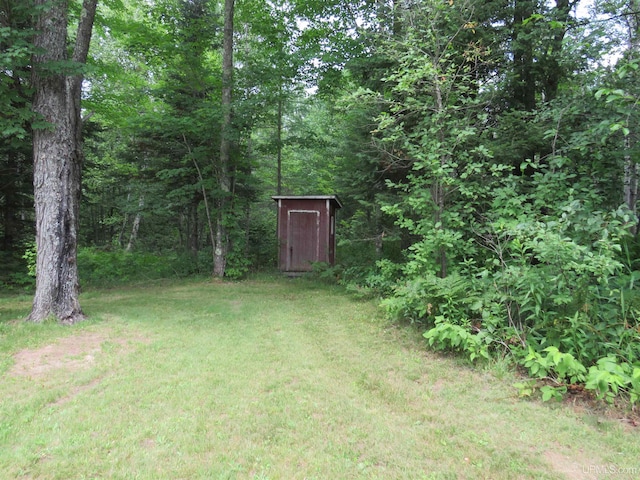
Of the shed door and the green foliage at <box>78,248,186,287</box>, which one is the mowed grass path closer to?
the green foliage at <box>78,248,186,287</box>

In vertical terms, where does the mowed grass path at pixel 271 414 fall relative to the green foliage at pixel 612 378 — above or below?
below

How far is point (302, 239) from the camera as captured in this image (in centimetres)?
1153

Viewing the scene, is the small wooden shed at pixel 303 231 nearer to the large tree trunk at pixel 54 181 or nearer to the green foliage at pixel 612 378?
the large tree trunk at pixel 54 181

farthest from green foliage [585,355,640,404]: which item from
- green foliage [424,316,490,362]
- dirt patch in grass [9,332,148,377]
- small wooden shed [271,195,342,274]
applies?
small wooden shed [271,195,342,274]

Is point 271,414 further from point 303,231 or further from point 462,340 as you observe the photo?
point 303,231

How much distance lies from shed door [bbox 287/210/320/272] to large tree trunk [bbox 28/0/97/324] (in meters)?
6.64

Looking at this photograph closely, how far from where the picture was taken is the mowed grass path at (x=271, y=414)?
85.7 inches

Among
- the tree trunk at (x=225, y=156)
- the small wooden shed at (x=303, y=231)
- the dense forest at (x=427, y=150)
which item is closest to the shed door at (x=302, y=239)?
the small wooden shed at (x=303, y=231)

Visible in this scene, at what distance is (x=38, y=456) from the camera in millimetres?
2211

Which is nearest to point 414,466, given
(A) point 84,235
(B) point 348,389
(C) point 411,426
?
(C) point 411,426

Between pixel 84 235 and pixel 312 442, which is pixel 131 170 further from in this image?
pixel 312 442

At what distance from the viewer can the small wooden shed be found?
11469 millimetres

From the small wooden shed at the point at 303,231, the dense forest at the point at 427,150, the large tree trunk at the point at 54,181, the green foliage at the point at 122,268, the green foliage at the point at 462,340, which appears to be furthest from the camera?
the small wooden shed at the point at 303,231

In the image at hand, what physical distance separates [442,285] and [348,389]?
185 centimetres
